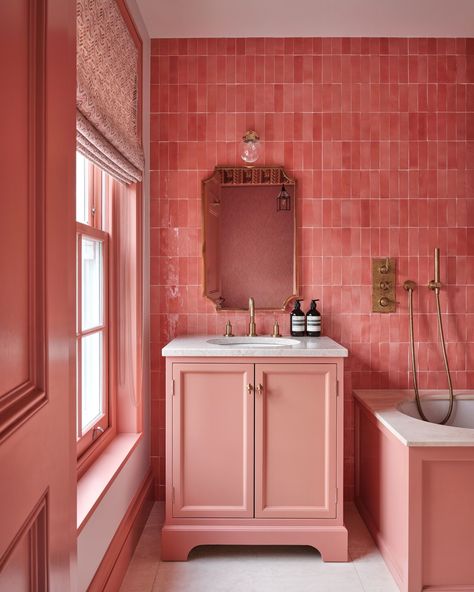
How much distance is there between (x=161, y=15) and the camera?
266cm

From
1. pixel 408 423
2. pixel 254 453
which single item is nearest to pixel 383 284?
pixel 408 423

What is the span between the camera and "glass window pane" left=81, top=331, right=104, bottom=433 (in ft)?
6.97

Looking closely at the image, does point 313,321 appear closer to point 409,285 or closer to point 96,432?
point 409,285

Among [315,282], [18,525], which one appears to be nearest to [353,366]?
[315,282]

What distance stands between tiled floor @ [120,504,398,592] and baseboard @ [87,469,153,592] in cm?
7

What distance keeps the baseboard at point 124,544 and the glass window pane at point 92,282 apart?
83cm

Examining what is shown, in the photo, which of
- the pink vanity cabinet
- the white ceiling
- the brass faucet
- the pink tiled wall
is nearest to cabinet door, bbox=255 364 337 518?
the pink vanity cabinet

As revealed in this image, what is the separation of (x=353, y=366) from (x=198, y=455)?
1019 millimetres

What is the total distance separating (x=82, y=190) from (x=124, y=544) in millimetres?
1422

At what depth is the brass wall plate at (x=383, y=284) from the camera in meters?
2.89

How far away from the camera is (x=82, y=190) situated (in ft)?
6.80

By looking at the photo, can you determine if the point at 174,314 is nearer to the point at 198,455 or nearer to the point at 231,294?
the point at 231,294

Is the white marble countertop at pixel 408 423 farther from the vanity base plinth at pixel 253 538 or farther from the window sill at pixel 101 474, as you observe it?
the window sill at pixel 101 474

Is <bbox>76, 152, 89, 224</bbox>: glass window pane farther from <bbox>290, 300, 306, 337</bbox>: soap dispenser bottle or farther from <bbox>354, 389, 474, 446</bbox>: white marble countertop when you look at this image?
<bbox>354, 389, 474, 446</bbox>: white marble countertop
